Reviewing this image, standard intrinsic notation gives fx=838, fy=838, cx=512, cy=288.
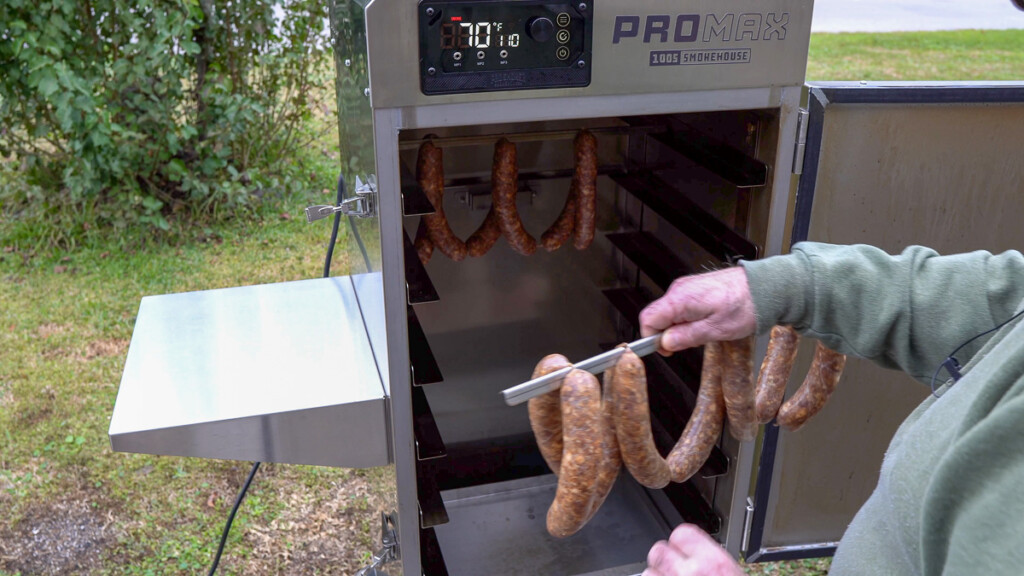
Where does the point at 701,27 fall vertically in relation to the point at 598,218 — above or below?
above

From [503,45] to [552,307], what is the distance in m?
1.37

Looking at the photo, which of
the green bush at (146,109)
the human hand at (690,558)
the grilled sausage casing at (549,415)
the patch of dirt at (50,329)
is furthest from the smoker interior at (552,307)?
the green bush at (146,109)

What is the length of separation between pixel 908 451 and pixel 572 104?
81 centimetres

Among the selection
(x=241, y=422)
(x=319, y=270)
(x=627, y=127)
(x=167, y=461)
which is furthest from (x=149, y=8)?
(x=241, y=422)

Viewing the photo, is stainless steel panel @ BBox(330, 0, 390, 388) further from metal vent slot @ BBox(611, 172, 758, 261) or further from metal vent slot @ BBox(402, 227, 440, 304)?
metal vent slot @ BBox(611, 172, 758, 261)

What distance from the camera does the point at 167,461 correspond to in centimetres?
344

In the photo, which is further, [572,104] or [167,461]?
[167,461]

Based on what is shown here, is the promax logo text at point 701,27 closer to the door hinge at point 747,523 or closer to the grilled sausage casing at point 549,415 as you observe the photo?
the grilled sausage casing at point 549,415

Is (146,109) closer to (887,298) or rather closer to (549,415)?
(549,415)

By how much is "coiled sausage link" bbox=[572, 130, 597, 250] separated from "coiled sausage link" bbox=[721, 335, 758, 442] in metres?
0.68

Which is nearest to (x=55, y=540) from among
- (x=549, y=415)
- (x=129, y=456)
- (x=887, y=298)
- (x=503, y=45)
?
(x=129, y=456)

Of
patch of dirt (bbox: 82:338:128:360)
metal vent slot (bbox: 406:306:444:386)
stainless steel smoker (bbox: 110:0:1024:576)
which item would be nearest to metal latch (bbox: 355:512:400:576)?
stainless steel smoker (bbox: 110:0:1024:576)

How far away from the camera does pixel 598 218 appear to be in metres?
2.63

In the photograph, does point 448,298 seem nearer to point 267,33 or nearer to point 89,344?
point 89,344
